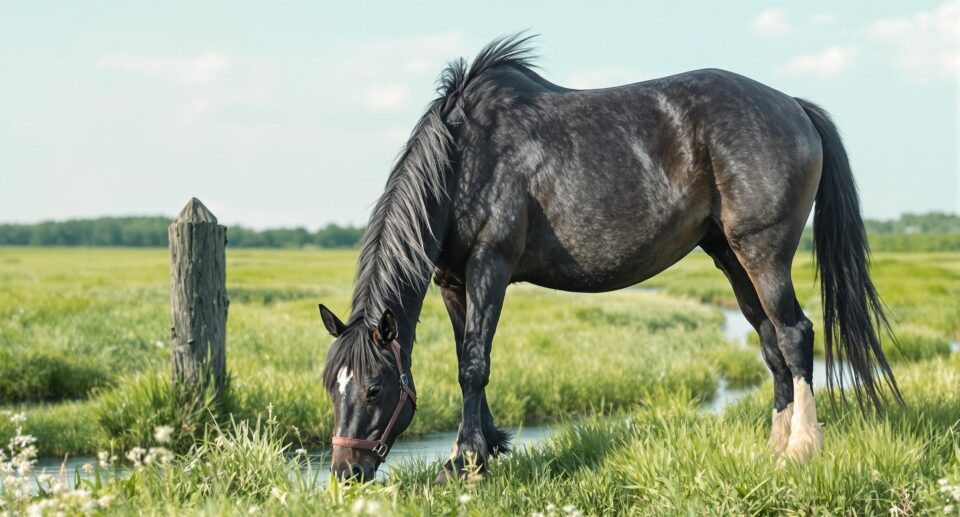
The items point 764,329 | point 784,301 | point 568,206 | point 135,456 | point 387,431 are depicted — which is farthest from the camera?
point 764,329

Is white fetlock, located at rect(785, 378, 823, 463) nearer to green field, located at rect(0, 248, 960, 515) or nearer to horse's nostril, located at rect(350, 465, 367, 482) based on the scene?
green field, located at rect(0, 248, 960, 515)

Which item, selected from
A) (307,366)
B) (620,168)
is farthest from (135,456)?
(307,366)

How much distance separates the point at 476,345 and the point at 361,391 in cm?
82

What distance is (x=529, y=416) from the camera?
1152 cm

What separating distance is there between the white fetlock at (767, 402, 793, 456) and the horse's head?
8.62ft

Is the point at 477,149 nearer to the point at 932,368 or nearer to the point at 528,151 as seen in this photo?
the point at 528,151

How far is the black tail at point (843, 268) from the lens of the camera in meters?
6.62

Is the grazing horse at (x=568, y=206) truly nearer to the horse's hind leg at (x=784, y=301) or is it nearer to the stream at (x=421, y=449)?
the horse's hind leg at (x=784, y=301)

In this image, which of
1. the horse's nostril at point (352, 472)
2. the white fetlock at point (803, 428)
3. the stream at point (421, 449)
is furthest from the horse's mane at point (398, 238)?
the white fetlock at point (803, 428)

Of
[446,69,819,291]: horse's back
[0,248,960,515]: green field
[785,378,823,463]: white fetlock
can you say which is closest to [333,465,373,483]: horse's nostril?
[0,248,960,515]: green field

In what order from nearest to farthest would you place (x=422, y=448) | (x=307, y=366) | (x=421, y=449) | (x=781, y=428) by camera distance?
(x=781, y=428) → (x=421, y=449) → (x=422, y=448) → (x=307, y=366)

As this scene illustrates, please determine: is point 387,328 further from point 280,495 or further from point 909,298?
point 909,298

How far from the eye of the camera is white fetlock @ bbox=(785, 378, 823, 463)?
19.2ft

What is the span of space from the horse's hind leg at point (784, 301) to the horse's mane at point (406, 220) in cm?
204
